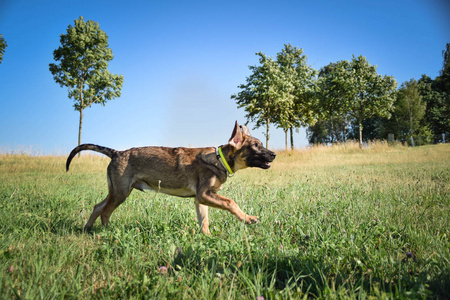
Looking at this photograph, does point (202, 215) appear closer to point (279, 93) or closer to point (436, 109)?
point (279, 93)

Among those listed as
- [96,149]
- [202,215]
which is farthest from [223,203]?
[96,149]

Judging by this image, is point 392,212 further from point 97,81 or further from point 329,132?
point 329,132

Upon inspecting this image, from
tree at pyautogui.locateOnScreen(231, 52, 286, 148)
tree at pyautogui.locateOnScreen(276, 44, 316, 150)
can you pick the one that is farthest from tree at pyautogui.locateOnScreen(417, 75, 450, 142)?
tree at pyautogui.locateOnScreen(231, 52, 286, 148)

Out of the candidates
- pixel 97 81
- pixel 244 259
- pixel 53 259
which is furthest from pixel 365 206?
pixel 97 81

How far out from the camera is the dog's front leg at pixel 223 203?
140 inches

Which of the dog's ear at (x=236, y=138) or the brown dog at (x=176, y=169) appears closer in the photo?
the brown dog at (x=176, y=169)

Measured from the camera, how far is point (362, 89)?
120ft

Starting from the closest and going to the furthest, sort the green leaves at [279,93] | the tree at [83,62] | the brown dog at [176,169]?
1. the brown dog at [176,169]
2. the tree at [83,62]
3. the green leaves at [279,93]

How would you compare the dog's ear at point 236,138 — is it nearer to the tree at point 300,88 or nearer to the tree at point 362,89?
the tree at point 300,88

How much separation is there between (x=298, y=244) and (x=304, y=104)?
36371mm

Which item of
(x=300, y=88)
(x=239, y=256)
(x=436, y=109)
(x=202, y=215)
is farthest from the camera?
(x=436, y=109)

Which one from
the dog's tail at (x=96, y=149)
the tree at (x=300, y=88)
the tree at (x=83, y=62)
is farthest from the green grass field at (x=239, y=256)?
the tree at (x=300, y=88)

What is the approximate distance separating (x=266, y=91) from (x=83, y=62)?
18.4m

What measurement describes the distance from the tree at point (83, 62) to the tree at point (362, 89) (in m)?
30.3
